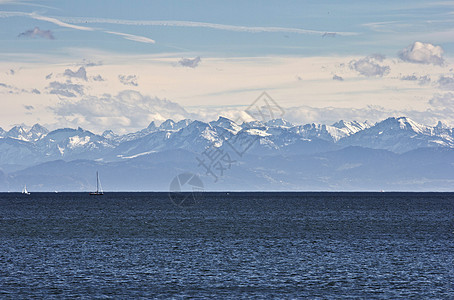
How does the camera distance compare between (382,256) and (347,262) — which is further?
(382,256)

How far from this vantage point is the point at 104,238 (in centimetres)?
11488

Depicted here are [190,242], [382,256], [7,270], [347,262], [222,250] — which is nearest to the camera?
[7,270]

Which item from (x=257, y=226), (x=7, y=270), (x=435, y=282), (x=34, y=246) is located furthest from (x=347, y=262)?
(x=257, y=226)

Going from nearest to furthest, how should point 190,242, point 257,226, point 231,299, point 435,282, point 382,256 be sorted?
point 231,299 → point 435,282 → point 382,256 → point 190,242 → point 257,226

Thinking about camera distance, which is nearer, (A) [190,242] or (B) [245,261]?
(B) [245,261]

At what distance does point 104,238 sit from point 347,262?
1862 inches

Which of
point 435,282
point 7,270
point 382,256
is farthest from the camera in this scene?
point 382,256

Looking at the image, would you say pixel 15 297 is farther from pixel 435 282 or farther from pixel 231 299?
pixel 435 282

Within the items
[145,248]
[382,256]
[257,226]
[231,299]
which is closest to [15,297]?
[231,299]

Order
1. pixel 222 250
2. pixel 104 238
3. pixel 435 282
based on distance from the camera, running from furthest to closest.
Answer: pixel 104 238, pixel 222 250, pixel 435 282

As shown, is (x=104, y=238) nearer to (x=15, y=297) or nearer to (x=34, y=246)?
(x=34, y=246)

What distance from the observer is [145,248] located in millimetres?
98438

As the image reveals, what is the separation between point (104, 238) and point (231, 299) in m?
58.6

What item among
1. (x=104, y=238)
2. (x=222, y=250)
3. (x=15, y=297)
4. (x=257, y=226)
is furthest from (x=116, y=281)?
(x=257, y=226)
